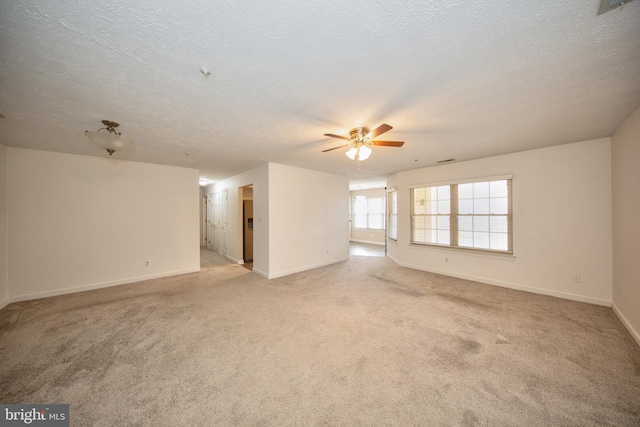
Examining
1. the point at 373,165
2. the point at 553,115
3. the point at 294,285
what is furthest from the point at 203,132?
the point at 553,115

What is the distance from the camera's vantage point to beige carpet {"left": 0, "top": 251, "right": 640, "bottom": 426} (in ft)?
5.12

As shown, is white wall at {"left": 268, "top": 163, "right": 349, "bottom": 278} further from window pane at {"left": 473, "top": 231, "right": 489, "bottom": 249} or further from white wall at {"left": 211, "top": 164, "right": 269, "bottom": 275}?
window pane at {"left": 473, "top": 231, "right": 489, "bottom": 249}

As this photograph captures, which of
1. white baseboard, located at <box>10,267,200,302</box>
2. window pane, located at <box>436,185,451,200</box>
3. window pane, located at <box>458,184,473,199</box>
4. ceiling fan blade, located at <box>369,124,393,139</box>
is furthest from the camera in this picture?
window pane, located at <box>436,185,451,200</box>

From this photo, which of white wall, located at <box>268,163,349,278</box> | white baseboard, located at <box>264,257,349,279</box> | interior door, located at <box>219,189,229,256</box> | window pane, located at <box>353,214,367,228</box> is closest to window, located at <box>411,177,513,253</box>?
white wall, located at <box>268,163,349,278</box>

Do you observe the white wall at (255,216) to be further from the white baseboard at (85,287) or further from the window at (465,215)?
the window at (465,215)

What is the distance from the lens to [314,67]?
5.25 ft

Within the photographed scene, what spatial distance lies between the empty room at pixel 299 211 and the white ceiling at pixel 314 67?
0.02m

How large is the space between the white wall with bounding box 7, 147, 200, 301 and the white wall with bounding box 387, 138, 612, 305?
657cm

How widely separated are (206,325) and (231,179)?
180 inches

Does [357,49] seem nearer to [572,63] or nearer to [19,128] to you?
[572,63]

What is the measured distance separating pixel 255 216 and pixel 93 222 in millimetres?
2991

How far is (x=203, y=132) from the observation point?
9.55 ft

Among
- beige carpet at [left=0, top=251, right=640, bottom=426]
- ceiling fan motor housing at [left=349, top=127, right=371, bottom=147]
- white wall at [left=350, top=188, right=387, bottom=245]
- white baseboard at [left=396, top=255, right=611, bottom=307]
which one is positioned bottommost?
beige carpet at [left=0, top=251, right=640, bottom=426]

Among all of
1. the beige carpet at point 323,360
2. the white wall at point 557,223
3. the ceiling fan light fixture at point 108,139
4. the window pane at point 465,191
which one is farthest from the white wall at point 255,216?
the white wall at point 557,223
